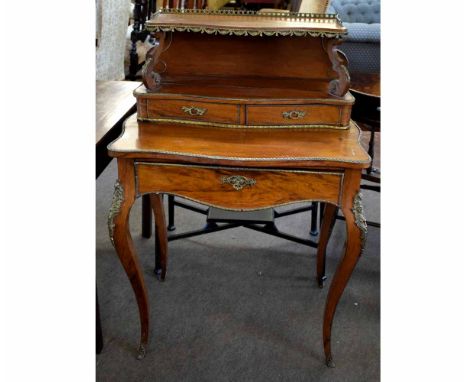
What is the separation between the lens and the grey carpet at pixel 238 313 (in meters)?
1.63

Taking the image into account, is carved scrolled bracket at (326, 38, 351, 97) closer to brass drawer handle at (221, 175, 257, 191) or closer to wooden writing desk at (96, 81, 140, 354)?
brass drawer handle at (221, 175, 257, 191)

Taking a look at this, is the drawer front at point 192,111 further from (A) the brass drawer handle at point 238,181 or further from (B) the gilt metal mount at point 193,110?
(A) the brass drawer handle at point 238,181

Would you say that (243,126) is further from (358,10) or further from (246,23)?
(358,10)

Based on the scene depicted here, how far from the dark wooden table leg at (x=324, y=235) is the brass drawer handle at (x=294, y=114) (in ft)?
1.58

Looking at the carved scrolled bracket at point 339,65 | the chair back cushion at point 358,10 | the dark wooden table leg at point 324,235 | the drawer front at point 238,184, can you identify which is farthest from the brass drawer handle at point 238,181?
the chair back cushion at point 358,10

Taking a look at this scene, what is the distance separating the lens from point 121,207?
1.36 metres

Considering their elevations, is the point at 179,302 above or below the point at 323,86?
below

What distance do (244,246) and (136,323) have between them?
2.29 ft

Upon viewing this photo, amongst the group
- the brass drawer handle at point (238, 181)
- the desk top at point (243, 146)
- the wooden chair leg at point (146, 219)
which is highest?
the desk top at point (243, 146)

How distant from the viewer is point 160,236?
1973 mm

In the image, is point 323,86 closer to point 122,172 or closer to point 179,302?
point 122,172

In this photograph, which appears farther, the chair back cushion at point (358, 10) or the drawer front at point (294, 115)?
the chair back cushion at point (358, 10)

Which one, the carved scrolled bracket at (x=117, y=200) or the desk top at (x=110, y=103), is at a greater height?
the desk top at (x=110, y=103)

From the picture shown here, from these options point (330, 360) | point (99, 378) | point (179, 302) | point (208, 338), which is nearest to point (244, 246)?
point (179, 302)
